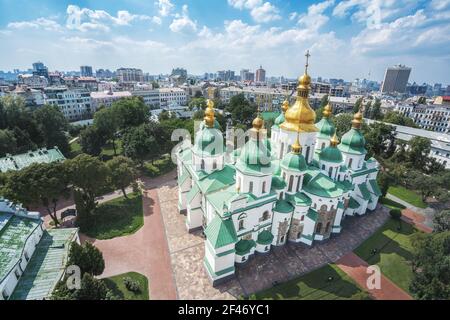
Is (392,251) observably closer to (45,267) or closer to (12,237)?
(45,267)

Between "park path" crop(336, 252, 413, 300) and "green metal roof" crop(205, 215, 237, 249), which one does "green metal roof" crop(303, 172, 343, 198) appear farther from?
"green metal roof" crop(205, 215, 237, 249)

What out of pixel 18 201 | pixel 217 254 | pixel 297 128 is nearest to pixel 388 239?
pixel 297 128

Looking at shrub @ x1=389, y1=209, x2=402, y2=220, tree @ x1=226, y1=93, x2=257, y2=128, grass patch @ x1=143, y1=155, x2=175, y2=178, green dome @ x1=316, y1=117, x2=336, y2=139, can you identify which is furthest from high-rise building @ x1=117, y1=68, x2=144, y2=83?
shrub @ x1=389, y1=209, x2=402, y2=220

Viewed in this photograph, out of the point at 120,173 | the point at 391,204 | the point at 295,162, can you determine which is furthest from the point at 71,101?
the point at 391,204

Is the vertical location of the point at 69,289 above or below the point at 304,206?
below

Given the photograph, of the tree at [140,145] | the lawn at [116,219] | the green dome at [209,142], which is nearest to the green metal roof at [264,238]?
the green dome at [209,142]

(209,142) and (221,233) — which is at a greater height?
(209,142)
